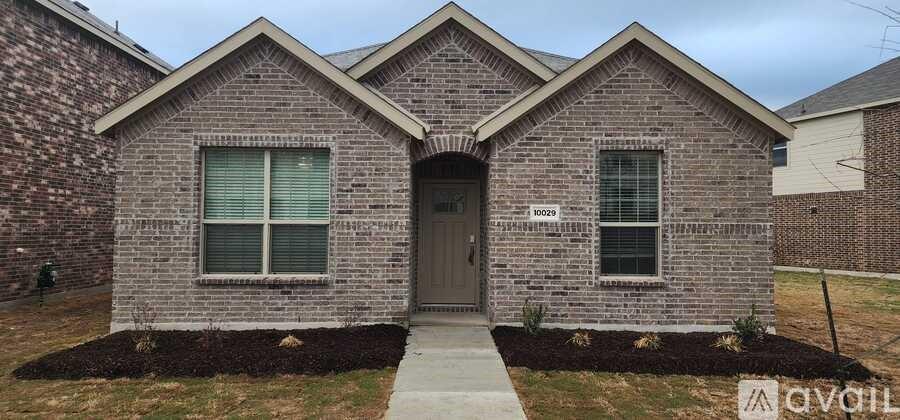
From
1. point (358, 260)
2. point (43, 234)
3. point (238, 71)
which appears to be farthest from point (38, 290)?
point (358, 260)

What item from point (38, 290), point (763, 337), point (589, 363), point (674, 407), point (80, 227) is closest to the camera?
point (674, 407)

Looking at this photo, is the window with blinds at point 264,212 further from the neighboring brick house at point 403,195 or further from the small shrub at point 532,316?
the small shrub at point 532,316

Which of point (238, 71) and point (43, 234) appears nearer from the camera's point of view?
point (238, 71)

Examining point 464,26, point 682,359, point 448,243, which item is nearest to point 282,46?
point 464,26

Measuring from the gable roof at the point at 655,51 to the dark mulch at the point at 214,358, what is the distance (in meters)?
3.40

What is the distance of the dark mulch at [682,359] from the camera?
5504 mm

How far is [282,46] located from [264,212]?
2410mm

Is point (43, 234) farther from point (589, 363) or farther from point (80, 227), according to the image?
point (589, 363)

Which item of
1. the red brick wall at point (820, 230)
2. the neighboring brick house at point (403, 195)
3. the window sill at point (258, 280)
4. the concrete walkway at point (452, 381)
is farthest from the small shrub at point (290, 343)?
the red brick wall at point (820, 230)

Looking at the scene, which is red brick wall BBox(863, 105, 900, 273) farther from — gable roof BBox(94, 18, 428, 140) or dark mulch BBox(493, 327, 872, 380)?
gable roof BBox(94, 18, 428, 140)

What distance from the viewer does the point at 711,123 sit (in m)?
7.18

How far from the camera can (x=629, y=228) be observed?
7.22 meters

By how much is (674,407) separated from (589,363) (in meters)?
1.18

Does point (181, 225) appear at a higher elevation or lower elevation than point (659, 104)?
lower
